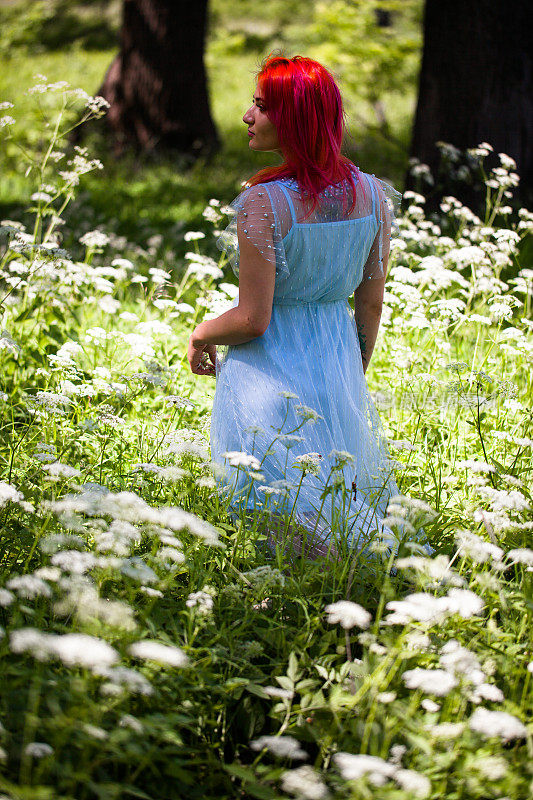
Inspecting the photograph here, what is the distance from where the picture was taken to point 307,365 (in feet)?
8.80

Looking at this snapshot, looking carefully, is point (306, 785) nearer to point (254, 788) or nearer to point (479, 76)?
point (254, 788)

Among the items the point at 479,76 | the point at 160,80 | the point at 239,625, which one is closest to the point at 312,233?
the point at 239,625

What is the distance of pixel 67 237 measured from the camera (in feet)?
19.0

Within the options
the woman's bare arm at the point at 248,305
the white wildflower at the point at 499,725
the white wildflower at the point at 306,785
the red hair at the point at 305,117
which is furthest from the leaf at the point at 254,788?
the red hair at the point at 305,117

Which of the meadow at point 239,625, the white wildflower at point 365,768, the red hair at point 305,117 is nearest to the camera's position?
the white wildflower at point 365,768

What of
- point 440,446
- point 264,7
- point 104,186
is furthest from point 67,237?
point 264,7

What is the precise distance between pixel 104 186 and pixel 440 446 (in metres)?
5.55

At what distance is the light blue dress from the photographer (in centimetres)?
245

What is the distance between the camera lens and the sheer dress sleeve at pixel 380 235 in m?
2.66

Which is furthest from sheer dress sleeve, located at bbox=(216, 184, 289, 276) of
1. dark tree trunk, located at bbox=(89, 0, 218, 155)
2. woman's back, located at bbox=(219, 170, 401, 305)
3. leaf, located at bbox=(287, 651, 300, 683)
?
dark tree trunk, located at bbox=(89, 0, 218, 155)

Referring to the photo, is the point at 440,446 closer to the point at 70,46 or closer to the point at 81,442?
the point at 81,442

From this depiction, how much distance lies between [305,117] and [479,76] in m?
4.29

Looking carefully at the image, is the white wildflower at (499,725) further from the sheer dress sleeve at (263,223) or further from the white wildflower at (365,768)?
the sheer dress sleeve at (263,223)

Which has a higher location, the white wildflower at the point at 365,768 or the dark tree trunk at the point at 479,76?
the dark tree trunk at the point at 479,76
